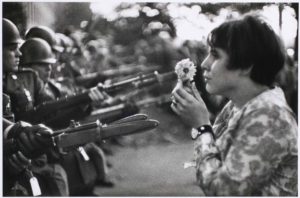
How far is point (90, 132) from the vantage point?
2.23m

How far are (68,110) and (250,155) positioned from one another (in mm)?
1167

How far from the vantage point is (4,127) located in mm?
2291

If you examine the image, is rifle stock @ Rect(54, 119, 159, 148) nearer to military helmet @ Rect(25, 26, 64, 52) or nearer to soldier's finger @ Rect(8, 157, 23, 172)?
soldier's finger @ Rect(8, 157, 23, 172)

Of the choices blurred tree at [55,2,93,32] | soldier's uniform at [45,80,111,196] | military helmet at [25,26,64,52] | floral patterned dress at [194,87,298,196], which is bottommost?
soldier's uniform at [45,80,111,196]

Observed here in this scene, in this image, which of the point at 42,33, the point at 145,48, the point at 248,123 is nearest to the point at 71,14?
the point at 42,33

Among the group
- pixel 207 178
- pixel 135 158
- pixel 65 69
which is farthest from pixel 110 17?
pixel 207 178

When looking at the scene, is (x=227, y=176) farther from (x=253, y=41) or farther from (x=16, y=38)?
(x=16, y=38)

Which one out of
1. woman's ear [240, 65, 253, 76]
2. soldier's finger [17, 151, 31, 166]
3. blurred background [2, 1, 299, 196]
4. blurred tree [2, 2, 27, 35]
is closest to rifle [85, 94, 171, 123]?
blurred background [2, 1, 299, 196]

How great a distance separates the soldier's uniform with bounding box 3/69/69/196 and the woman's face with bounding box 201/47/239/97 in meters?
1.05

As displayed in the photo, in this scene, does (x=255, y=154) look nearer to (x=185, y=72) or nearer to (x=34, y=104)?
(x=185, y=72)

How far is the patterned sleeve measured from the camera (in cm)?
146

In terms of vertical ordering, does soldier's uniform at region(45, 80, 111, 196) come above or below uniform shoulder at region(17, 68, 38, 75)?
below

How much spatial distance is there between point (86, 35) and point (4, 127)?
25.4 inches

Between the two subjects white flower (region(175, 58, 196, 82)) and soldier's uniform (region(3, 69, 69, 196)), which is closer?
white flower (region(175, 58, 196, 82))
